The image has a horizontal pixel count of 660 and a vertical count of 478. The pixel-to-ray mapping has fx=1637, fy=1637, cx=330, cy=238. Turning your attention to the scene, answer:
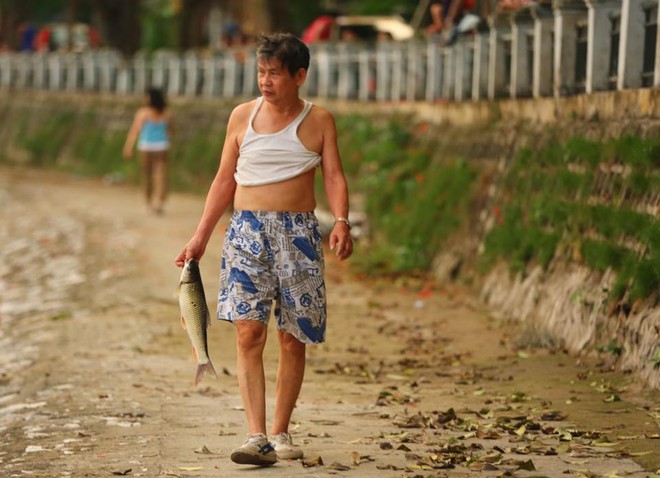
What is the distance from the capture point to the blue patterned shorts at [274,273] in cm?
730

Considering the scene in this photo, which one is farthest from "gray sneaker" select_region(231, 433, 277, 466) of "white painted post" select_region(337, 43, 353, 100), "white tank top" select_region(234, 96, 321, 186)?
"white painted post" select_region(337, 43, 353, 100)

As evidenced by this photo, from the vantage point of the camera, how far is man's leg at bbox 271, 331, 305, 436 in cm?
743

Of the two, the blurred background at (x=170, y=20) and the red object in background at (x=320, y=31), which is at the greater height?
the red object in background at (x=320, y=31)

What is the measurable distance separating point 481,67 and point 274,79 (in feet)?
33.2

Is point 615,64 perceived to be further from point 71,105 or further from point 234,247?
point 71,105

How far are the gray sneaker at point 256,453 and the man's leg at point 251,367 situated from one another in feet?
0.57

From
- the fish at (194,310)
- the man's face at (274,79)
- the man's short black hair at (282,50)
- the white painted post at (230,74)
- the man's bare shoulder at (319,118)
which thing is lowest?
the white painted post at (230,74)

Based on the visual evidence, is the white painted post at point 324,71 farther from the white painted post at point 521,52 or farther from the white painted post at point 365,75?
the white painted post at point 521,52

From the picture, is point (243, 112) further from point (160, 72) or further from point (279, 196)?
point (160, 72)

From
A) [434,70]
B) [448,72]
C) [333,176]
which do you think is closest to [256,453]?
[333,176]

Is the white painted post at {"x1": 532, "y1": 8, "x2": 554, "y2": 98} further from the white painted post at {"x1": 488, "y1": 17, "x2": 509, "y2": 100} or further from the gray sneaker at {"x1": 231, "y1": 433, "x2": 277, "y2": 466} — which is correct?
the gray sneaker at {"x1": 231, "y1": 433, "x2": 277, "y2": 466}

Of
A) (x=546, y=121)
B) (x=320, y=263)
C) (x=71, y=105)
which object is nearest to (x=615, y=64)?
(x=546, y=121)

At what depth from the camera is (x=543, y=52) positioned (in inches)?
553

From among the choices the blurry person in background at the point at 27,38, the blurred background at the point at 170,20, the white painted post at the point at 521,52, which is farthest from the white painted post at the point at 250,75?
the blurry person in background at the point at 27,38
